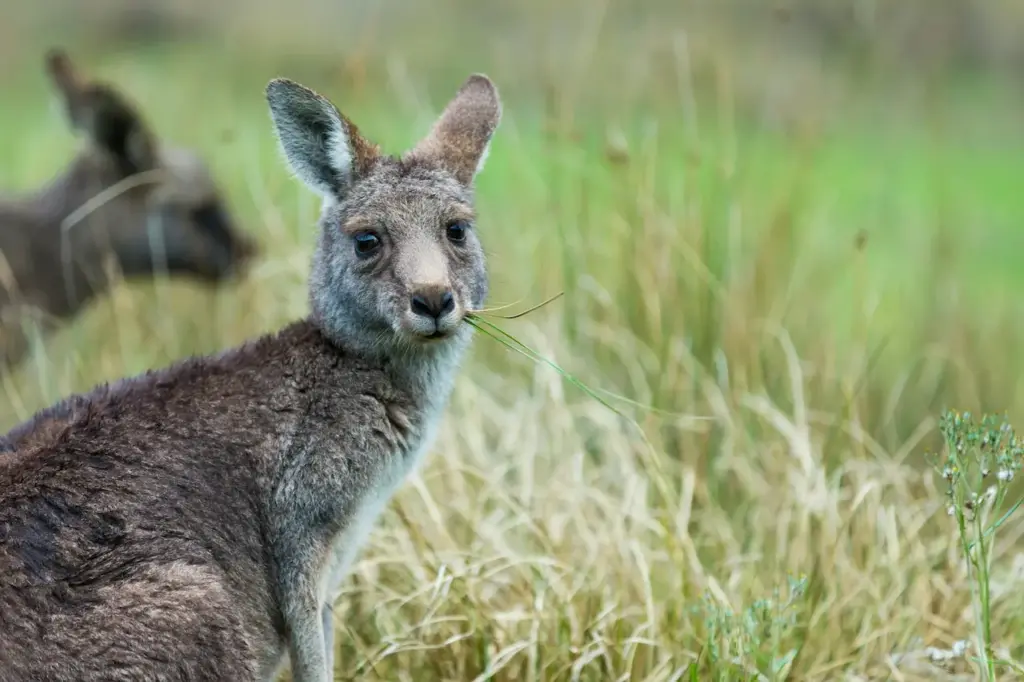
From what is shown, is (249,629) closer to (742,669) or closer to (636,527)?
(742,669)

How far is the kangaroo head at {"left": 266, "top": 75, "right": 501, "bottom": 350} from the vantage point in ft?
13.1

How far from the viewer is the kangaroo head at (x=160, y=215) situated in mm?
7484

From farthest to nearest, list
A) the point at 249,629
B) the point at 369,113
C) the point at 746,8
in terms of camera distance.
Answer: the point at 746,8 → the point at 369,113 → the point at 249,629

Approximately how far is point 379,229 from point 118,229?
4.04m

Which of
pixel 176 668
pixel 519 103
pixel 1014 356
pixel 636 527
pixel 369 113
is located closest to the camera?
pixel 176 668

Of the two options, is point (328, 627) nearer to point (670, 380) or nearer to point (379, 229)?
point (379, 229)

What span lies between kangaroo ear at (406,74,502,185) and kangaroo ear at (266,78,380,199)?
20cm

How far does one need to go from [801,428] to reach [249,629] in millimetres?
2585

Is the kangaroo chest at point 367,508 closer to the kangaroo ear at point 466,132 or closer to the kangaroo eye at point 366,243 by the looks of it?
the kangaroo eye at point 366,243

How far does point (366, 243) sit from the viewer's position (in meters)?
4.11

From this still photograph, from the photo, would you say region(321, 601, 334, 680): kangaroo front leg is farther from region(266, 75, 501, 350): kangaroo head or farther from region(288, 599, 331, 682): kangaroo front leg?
region(266, 75, 501, 350): kangaroo head

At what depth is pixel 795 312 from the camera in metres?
6.68

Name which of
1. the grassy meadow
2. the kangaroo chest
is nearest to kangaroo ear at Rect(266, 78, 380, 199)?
the kangaroo chest

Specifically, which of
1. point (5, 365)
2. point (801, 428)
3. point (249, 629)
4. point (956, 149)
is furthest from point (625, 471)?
point (956, 149)
